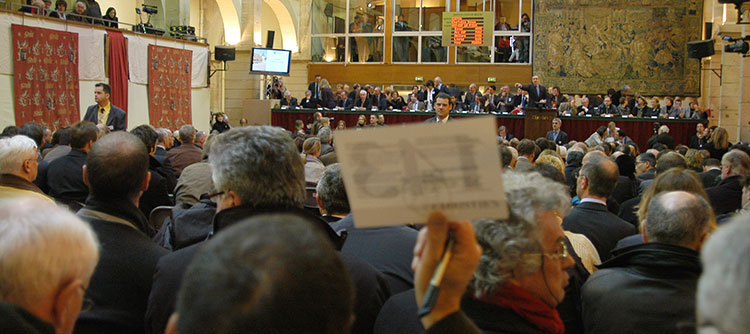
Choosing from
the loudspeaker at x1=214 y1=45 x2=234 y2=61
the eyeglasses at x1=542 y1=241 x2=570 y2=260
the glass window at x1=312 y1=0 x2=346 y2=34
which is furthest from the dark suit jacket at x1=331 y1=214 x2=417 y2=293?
the glass window at x1=312 y1=0 x2=346 y2=34

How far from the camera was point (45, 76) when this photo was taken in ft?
38.0

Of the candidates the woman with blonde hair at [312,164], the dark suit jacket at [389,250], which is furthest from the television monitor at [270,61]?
the dark suit jacket at [389,250]

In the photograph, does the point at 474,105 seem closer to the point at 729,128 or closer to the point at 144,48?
the point at 729,128

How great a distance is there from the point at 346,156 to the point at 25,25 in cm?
1156

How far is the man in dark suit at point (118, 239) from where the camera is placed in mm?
2074

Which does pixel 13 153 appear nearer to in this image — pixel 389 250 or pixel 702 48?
pixel 389 250

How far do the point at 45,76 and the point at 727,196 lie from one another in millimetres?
10461

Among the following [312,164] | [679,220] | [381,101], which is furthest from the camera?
[381,101]

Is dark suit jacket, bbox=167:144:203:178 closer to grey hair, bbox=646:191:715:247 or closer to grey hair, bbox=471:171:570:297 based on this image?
grey hair, bbox=646:191:715:247

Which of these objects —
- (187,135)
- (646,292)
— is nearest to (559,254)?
(646,292)

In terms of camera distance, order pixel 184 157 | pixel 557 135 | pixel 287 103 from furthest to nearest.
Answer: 1. pixel 287 103
2. pixel 557 135
3. pixel 184 157

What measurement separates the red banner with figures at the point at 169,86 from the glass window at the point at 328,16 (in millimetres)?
6960

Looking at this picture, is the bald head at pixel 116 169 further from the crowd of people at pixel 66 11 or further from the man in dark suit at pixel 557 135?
the man in dark suit at pixel 557 135

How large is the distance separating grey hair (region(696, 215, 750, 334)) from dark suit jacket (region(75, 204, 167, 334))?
5.41 ft
